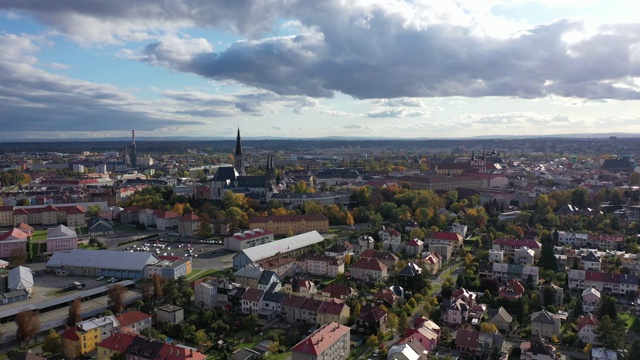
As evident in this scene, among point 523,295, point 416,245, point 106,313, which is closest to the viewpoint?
point 106,313

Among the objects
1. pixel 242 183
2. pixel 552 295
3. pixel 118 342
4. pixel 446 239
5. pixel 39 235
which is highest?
pixel 242 183

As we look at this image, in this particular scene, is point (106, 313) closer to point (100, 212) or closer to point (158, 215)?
point (158, 215)

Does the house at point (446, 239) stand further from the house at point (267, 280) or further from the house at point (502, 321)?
the house at point (267, 280)

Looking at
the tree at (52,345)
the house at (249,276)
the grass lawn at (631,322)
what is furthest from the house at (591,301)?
the tree at (52,345)

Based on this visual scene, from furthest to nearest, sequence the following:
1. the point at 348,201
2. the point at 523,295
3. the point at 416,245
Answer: the point at 348,201 < the point at 416,245 < the point at 523,295

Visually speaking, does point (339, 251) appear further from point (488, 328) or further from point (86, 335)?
point (86, 335)

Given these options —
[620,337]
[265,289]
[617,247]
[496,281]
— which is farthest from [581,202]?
[265,289]

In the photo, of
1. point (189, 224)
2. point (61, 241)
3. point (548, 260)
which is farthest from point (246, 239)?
point (548, 260)
